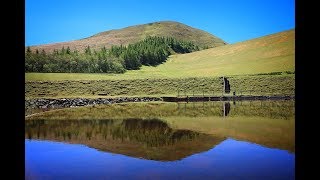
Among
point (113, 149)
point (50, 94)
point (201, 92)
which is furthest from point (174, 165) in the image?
point (201, 92)

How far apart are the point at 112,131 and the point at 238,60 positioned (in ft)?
153

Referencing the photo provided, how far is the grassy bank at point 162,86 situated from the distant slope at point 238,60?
3551 mm

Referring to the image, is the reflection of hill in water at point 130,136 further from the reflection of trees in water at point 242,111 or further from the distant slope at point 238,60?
the distant slope at point 238,60

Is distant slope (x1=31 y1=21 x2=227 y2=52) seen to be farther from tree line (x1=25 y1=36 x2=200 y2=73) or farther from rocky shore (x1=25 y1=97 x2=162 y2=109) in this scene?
rocky shore (x1=25 y1=97 x2=162 y2=109)

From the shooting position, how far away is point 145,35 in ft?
336

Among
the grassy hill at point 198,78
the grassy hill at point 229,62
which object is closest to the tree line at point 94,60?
the grassy hill at point 229,62

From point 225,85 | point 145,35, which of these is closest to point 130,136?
point 225,85

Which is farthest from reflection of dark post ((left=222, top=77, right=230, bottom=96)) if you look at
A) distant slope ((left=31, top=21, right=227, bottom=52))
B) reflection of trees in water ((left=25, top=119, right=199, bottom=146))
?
distant slope ((left=31, top=21, right=227, bottom=52))

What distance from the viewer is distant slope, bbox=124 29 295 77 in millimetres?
52844

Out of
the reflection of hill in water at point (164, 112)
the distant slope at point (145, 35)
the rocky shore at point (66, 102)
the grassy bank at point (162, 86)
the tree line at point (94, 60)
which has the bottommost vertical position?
the reflection of hill in water at point (164, 112)

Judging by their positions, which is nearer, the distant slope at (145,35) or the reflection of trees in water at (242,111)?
the reflection of trees in water at (242,111)

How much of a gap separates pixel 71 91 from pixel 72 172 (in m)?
33.1

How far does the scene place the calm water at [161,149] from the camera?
8914mm
